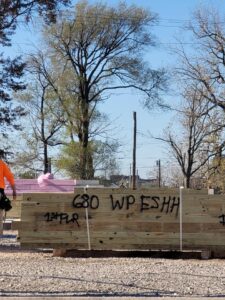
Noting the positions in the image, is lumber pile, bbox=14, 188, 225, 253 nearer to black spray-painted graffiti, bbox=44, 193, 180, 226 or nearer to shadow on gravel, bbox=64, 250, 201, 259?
black spray-painted graffiti, bbox=44, 193, 180, 226

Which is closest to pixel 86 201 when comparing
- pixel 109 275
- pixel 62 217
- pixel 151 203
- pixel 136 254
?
pixel 62 217

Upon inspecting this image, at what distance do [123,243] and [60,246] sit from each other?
4.11 feet

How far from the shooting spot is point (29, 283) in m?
7.90

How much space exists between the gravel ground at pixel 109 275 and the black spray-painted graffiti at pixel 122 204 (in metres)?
0.77

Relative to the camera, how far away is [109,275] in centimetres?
870

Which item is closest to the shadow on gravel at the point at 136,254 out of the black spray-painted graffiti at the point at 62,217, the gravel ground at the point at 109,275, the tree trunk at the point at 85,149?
the gravel ground at the point at 109,275

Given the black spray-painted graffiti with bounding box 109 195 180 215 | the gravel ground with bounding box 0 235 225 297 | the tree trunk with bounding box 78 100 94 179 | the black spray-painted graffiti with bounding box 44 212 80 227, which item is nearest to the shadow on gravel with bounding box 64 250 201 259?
the gravel ground with bounding box 0 235 225 297

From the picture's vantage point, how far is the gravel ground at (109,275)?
7.48 meters

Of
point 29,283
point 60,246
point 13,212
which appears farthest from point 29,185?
point 29,283

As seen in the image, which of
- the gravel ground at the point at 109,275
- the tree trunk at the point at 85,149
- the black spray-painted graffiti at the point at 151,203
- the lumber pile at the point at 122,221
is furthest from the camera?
the tree trunk at the point at 85,149

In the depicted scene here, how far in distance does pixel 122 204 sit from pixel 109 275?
116 inches

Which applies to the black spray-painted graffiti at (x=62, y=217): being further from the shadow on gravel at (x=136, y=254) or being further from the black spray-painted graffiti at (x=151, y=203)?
the black spray-painted graffiti at (x=151, y=203)

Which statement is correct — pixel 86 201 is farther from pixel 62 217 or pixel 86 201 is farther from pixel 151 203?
pixel 151 203

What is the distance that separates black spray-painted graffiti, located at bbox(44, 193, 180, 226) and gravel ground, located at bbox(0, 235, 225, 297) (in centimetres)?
77
